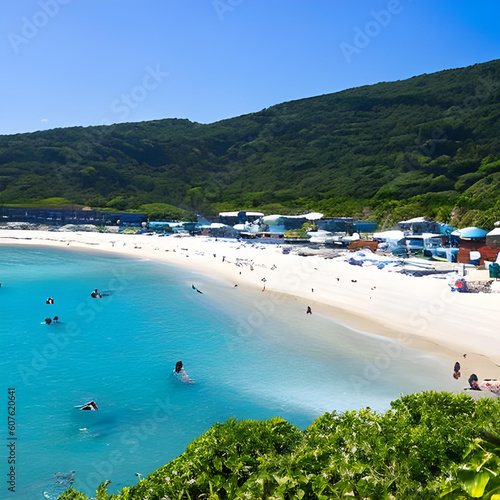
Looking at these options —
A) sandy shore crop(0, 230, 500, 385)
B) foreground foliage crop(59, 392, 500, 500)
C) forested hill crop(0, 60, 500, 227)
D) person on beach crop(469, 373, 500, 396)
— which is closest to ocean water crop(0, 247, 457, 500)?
person on beach crop(469, 373, 500, 396)

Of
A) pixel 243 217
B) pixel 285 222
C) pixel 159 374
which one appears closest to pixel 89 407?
pixel 159 374

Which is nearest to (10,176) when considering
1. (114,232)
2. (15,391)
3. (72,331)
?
(114,232)

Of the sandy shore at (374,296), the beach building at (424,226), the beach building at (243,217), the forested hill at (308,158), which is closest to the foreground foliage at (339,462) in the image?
the sandy shore at (374,296)

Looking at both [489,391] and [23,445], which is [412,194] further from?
[23,445]

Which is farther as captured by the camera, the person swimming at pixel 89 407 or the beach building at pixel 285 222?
the beach building at pixel 285 222

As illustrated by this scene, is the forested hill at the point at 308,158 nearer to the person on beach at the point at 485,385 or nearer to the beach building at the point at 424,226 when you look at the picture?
the beach building at the point at 424,226

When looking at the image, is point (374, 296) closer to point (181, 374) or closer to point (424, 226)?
point (181, 374)
